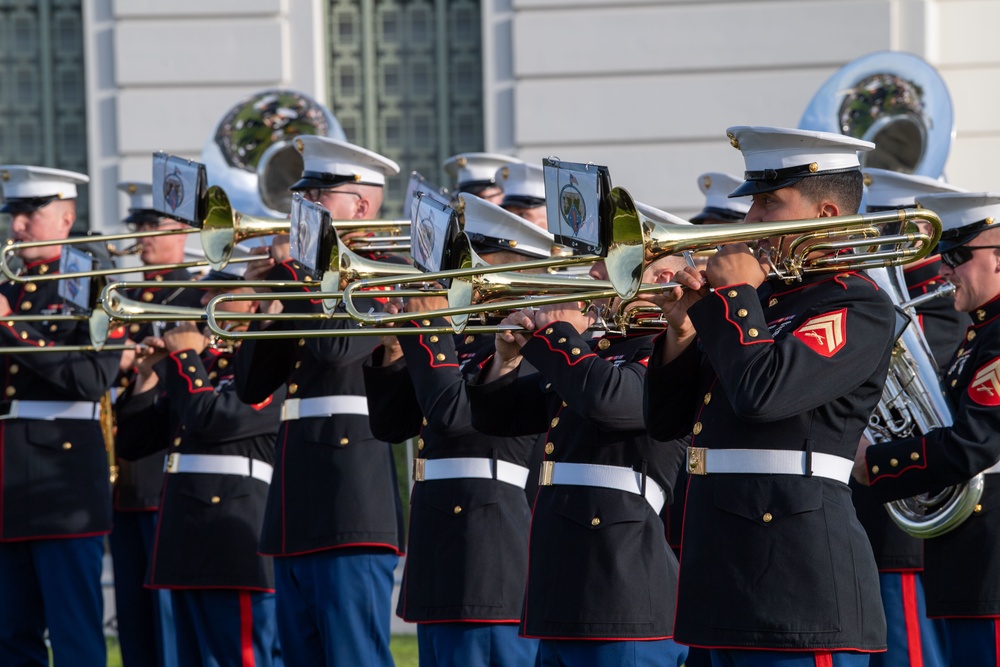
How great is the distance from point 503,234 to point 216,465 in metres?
1.92

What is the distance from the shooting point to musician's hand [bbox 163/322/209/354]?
20.2 feet

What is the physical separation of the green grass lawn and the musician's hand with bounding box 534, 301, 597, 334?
395 centimetres

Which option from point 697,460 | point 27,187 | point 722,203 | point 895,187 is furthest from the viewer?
point 27,187

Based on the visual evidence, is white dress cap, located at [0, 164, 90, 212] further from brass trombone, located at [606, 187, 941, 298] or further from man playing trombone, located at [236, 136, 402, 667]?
brass trombone, located at [606, 187, 941, 298]

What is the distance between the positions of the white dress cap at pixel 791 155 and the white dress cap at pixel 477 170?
314cm

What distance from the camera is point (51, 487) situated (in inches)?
264

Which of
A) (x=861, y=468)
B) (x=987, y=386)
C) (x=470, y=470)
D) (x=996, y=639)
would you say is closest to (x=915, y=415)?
(x=861, y=468)

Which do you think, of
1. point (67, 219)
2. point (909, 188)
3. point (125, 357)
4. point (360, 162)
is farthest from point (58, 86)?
point (909, 188)

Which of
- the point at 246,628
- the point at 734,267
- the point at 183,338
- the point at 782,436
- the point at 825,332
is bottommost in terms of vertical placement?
the point at 246,628

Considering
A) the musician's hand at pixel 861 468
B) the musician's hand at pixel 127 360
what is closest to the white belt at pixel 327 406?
the musician's hand at pixel 127 360

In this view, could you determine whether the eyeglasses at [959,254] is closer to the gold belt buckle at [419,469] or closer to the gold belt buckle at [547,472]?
the gold belt buckle at [547,472]

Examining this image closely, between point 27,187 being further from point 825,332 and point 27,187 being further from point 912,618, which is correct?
point 825,332

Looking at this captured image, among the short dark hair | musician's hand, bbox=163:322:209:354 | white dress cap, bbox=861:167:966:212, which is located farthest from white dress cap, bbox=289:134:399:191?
the short dark hair

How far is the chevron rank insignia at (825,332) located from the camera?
12.1 ft
